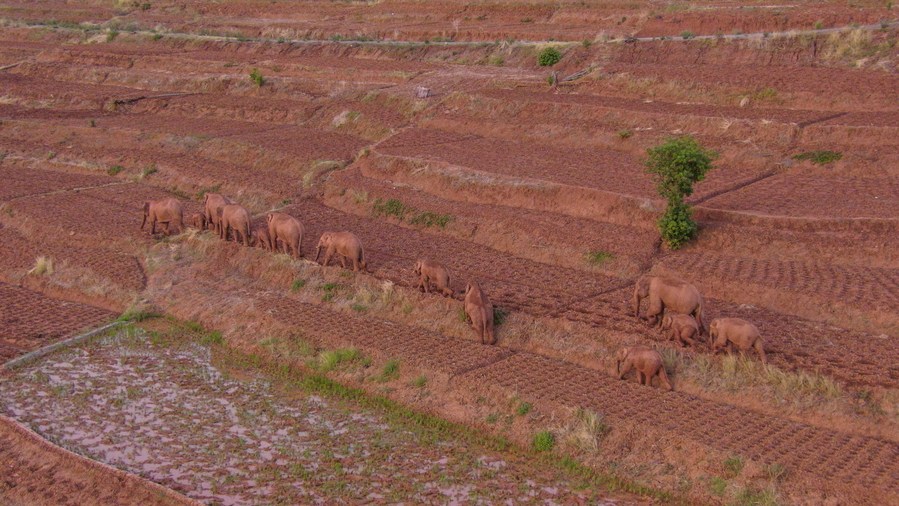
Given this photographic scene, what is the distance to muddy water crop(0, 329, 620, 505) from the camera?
1409 cm

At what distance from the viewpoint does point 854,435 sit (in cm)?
1473

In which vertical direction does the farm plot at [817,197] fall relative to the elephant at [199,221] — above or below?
above

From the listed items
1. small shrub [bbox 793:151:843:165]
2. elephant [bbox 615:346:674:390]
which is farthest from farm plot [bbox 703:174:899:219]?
elephant [bbox 615:346:674:390]

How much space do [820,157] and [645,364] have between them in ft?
41.1

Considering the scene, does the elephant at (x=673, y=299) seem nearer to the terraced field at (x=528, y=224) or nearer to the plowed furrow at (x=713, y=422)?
the terraced field at (x=528, y=224)

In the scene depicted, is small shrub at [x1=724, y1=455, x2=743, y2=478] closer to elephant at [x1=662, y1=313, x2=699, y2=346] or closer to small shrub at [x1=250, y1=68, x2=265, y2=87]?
elephant at [x1=662, y1=313, x2=699, y2=346]

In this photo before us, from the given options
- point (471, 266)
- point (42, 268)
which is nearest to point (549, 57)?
point (471, 266)

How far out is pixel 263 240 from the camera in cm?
2328

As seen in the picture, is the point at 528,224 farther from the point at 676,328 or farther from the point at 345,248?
the point at 676,328

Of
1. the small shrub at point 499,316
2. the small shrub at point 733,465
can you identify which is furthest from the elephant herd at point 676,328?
the small shrub at point 733,465

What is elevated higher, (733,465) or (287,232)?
(287,232)

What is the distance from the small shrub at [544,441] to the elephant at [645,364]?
2.05 m

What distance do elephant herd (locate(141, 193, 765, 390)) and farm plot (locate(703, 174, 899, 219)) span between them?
4847mm

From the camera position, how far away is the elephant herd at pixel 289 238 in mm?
18422
